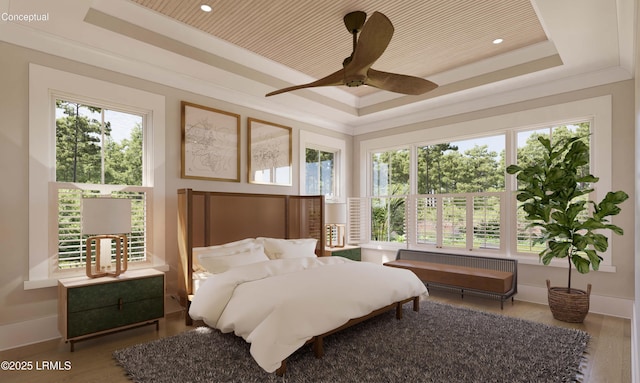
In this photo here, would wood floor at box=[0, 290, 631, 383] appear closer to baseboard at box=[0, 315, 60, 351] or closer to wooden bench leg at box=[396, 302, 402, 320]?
baseboard at box=[0, 315, 60, 351]

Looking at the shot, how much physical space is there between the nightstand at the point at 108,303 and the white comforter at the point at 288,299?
48 cm

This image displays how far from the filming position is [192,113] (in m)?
4.32

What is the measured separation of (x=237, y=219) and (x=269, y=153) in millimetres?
1232

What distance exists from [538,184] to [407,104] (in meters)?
2.17

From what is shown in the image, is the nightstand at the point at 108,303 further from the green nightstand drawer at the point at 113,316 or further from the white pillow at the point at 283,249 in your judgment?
the white pillow at the point at 283,249

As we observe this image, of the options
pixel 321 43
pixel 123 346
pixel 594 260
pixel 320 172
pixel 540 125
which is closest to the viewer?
pixel 123 346

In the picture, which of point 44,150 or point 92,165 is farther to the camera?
point 92,165

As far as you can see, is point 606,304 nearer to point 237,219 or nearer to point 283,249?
point 283,249

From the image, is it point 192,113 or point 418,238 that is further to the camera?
point 418,238

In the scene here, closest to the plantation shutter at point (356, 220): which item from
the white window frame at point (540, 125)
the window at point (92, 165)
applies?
the white window frame at point (540, 125)

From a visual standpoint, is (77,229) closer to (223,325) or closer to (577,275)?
(223,325)

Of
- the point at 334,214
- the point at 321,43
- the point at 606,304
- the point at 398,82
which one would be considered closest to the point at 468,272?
the point at 606,304

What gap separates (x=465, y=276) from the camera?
14.5 feet

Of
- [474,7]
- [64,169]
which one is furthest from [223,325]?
[474,7]
